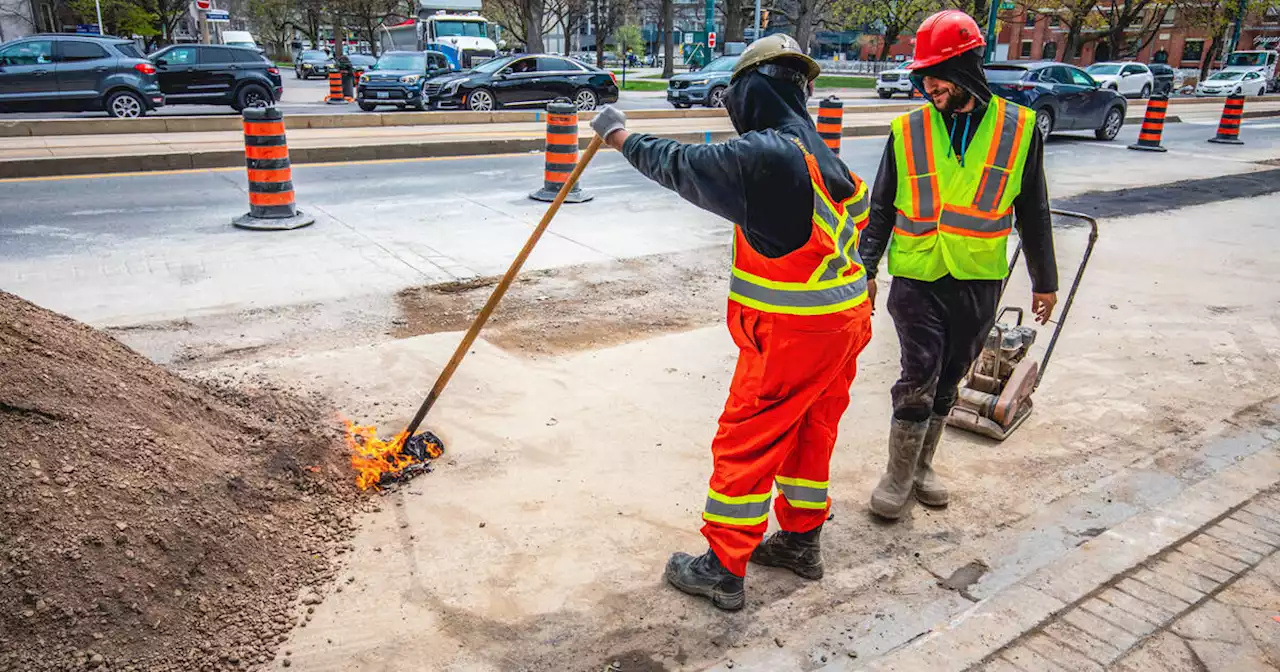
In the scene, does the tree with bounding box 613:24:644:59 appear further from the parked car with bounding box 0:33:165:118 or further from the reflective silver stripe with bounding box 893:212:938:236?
the reflective silver stripe with bounding box 893:212:938:236

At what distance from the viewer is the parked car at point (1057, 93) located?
18.3 meters

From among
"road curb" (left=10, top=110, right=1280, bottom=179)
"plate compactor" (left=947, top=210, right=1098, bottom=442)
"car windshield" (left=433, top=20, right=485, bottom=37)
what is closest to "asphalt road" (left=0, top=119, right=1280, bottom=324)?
"road curb" (left=10, top=110, right=1280, bottom=179)

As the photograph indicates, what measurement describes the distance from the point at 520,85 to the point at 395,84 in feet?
12.4

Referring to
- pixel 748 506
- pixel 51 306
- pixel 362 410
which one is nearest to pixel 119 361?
pixel 362 410

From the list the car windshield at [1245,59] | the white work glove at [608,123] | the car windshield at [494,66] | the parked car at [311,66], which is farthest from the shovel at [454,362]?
the car windshield at [1245,59]

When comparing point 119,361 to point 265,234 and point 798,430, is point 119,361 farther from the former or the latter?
point 265,234

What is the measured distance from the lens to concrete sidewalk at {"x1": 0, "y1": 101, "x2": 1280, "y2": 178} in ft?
38.3

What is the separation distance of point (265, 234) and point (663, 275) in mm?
3767

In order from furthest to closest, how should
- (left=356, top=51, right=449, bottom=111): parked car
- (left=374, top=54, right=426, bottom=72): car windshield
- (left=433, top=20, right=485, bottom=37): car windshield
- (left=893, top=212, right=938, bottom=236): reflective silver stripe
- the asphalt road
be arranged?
(left=433, top=20, right=485, bottom=37): car windshield < (left=374, top=54, right=426, bottom=72): car windshield < (left=356, top=51, right=449, bottom=111): parked car < the asphalt road < (left=893, top=212, right=938, bottom=236): reflective silver stripe

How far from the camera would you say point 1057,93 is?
60.7 feet

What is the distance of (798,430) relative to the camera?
9.92 feet

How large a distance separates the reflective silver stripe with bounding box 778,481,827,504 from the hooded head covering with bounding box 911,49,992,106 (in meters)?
1.50

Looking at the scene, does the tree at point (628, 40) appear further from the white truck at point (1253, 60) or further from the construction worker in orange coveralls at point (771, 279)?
the construction worker in orange coveralls at point (771, 279)

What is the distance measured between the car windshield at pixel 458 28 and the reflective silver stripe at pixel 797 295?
1234 inches
